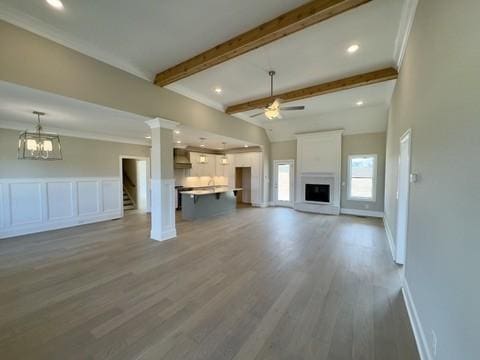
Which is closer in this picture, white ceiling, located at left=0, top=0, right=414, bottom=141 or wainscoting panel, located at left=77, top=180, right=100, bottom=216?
white ceiling, located at left=0, top=0, right=414, bottom=141

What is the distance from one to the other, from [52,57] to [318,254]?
533cm

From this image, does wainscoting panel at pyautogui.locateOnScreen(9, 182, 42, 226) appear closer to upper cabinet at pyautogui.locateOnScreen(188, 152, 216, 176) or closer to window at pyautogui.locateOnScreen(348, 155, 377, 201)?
upper cabinet at pyautogui.locateOnScreen(188, 152, 216, 176)

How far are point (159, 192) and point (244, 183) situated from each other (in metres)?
6.25

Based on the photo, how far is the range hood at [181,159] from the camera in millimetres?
8383

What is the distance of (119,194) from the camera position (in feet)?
22.9

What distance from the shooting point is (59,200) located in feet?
18.4

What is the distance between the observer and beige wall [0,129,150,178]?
4.85 metres

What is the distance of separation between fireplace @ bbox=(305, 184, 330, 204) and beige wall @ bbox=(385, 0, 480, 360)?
5.49m

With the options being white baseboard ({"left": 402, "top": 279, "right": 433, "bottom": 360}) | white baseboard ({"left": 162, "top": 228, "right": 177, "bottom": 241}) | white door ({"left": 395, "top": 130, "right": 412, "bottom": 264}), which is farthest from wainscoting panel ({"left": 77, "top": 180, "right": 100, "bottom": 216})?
white door ({"left": 395, "top": 130, "right": 412, "bottom": 264})

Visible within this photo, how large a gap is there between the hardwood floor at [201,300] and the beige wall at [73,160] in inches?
71.0

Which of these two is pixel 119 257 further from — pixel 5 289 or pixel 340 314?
pixel 340 314

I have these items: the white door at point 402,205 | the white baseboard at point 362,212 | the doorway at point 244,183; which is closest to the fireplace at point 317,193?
the white baseboard at point 362,212

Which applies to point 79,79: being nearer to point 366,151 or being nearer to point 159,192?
point 159,192

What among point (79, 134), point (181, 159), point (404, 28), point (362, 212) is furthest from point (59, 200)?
point (362, 212)
